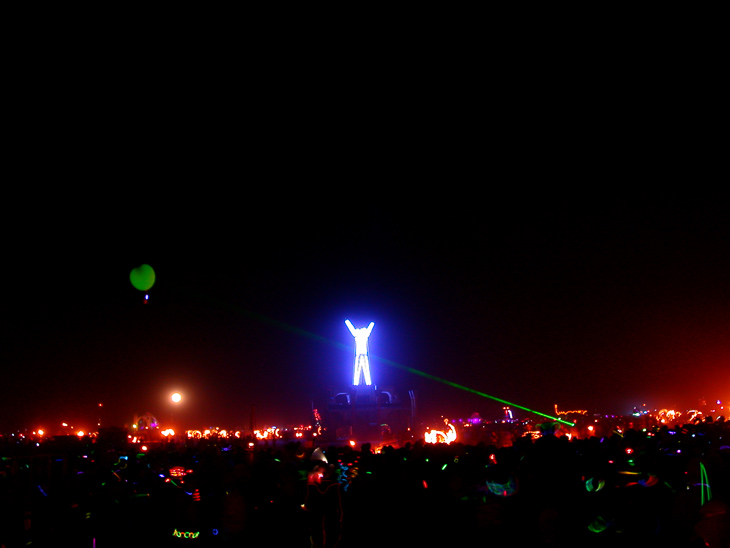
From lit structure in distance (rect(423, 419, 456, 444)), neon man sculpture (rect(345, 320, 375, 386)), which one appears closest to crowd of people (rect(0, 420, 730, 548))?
lit structure in distance (rect(423, 419, 456, 444))

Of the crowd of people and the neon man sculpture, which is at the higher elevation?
the neon man sculpture

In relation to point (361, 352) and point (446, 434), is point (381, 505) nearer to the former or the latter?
point (446, 434)

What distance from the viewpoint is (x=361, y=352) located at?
65.3 metres

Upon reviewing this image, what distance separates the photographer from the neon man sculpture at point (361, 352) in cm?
6488

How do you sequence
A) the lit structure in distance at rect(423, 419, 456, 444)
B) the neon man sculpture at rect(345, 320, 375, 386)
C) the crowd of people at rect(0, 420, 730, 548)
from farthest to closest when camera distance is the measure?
the neon man sculpture at rect(345, 320, 375, 386) < the lit structure in distance at rect(423, 419, 456, 444) < the crowd of people at rect(0, 420, 730, 548)

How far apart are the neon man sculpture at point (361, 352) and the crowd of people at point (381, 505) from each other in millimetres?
53832

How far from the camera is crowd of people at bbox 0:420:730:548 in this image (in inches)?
297

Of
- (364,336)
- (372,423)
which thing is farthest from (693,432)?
(364,336)

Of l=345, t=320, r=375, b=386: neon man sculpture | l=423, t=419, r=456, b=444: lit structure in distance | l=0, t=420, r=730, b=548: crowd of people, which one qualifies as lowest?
l=0, t=420, r=730, b=548: crowd of people

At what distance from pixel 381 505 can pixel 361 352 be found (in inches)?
2188

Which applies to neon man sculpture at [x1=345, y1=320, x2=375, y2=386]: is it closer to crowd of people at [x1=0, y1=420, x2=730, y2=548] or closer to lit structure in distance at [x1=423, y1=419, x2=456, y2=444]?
lit structure in distance at [x1=423, y1=419, x2=456, y2=444]

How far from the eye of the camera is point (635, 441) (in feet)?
52.1

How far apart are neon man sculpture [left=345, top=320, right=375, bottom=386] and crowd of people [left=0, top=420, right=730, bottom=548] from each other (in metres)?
53.8

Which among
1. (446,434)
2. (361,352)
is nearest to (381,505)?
(446,434)
